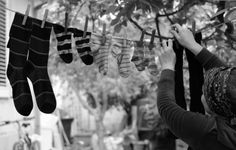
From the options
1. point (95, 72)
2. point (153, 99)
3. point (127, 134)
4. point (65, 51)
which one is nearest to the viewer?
point (65, 51)

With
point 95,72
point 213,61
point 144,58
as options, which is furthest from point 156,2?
point 95,72

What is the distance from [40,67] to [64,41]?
20 centimetres

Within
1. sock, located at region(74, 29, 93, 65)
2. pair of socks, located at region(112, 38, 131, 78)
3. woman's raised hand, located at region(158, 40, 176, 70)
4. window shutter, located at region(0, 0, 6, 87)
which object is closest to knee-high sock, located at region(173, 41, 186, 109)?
woman's raised hand, located at region(158, 40, 176, 70)

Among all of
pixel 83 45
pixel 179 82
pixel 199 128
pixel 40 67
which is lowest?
pixel 199 128

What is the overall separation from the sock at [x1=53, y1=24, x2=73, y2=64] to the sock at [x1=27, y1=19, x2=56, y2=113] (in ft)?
0.20

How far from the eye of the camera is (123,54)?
190cm

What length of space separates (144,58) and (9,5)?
1399 millimetres

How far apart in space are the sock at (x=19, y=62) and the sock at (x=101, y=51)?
0.40m

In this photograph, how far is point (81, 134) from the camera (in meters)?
7.64

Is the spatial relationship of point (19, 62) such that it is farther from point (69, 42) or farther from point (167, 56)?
point (167, 56)

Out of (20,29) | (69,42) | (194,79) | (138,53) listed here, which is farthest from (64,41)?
(194,79)

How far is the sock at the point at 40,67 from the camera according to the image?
1.60m

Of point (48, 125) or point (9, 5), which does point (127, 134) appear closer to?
point (48, 125)

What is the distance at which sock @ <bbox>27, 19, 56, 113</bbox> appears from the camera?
1603 mm
